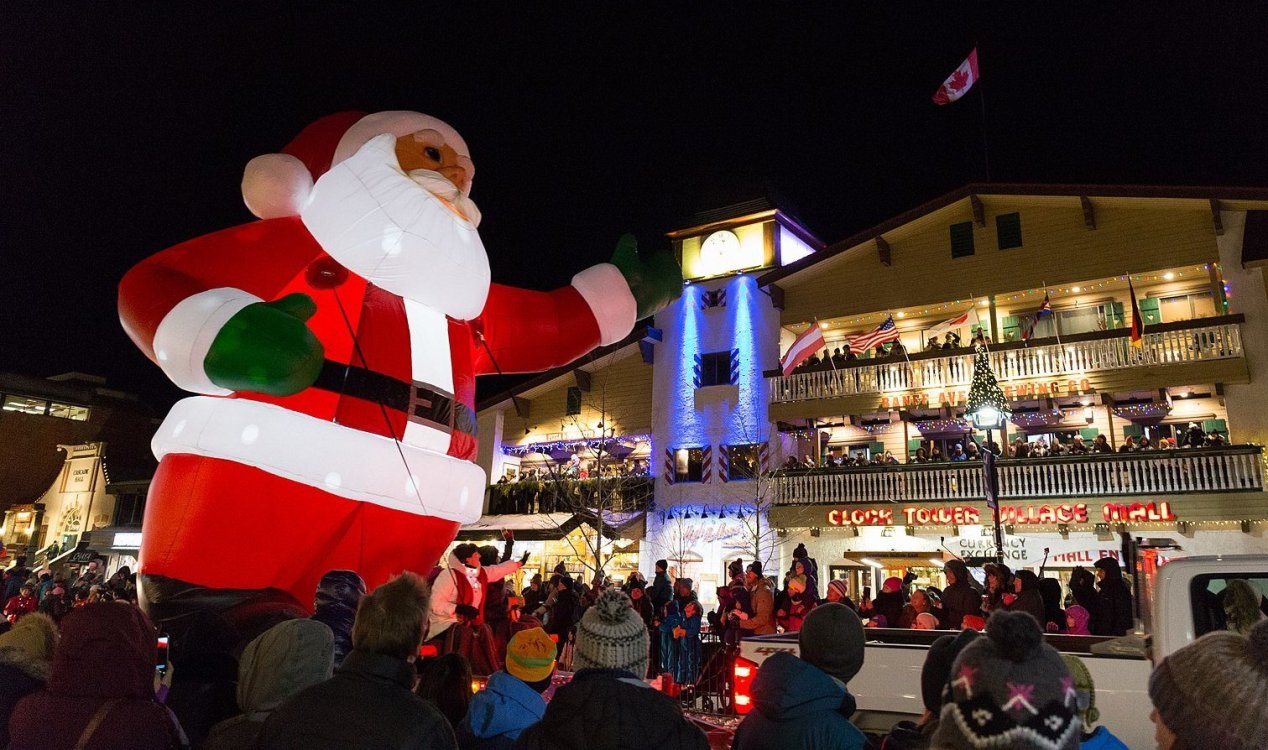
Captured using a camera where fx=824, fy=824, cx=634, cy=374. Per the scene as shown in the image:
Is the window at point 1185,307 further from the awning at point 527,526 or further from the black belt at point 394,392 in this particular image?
the black belt at point 394,392

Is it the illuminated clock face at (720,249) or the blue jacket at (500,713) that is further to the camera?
the illuminated clock face at (720,249)

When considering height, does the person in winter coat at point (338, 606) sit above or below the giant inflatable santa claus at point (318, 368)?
below

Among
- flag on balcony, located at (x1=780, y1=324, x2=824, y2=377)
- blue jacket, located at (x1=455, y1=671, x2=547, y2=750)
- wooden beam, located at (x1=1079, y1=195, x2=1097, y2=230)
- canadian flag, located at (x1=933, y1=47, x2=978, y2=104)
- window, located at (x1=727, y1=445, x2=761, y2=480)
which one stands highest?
canadian flag, located at (x1=933, y1=47, x2=978, y2=104)

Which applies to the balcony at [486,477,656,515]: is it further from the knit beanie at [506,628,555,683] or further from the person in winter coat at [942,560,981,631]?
the knit beanie at [506,628,555,683]

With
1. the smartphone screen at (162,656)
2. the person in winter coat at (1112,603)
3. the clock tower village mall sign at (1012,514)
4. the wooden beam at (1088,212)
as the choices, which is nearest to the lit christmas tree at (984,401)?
the person in winter coat at (1112,603)

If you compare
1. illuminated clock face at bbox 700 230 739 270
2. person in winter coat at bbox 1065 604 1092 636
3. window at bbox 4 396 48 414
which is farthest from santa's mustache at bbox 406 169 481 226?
window at bbox 4 396 48 414

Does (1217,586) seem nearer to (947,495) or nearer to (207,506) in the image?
(207,506)

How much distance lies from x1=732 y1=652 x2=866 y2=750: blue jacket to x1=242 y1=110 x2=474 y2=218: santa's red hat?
14.3ft

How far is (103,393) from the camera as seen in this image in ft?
162

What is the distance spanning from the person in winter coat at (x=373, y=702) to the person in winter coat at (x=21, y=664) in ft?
5.58

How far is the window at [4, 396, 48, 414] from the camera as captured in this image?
46.1 metres

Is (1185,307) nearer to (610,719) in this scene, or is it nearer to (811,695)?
(811,695)

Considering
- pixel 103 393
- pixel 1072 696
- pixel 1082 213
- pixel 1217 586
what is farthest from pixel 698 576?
pixel 103 393

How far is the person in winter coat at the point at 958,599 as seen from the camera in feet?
31.1
